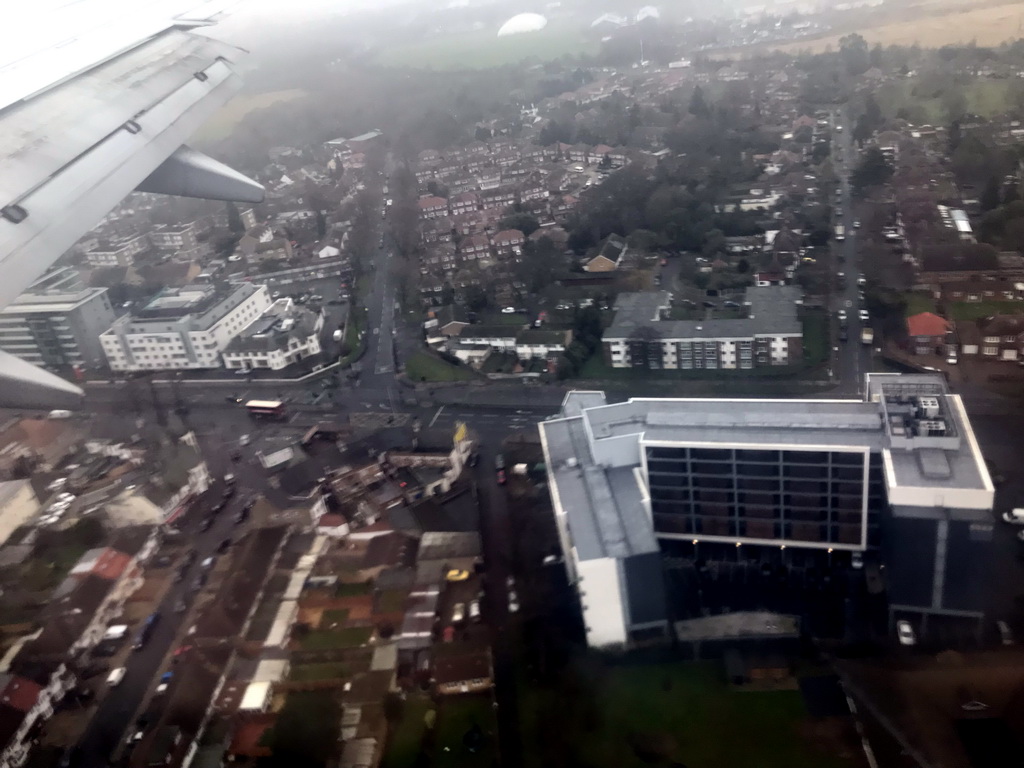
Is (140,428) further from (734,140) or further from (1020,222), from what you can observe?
(734,140)

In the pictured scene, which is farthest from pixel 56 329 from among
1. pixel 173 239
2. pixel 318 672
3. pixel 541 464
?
pixel 318 672

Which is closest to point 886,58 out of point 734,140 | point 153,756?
point 734,140

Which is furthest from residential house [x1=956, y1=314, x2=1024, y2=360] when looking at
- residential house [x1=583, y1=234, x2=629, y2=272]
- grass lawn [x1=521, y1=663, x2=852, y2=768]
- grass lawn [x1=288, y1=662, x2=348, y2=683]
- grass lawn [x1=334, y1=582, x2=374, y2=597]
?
grass lawn [x1=288, y1=662, x2=348, y2=683]

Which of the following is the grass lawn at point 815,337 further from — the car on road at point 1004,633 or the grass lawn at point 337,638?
the grass lawn at point 337,638

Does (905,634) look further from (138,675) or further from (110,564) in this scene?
(110,564)

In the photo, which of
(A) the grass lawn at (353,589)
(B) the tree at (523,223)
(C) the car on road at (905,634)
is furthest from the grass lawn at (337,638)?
(B) the tree at (523,223)
